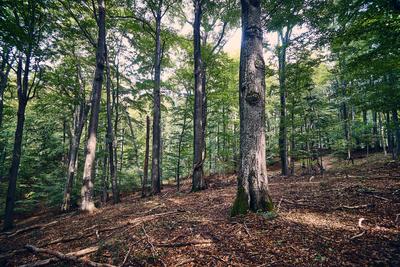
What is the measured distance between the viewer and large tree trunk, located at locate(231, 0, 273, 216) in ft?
15.3

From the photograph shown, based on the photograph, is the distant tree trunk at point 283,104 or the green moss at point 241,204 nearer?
the green moss at point 241,204

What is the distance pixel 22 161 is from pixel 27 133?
10.3 ft

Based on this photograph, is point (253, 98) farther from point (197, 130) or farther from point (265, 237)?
point (197, 130)

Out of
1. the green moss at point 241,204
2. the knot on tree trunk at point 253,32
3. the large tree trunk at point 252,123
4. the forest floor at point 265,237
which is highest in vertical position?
the knot on tree trunk at point 253,32

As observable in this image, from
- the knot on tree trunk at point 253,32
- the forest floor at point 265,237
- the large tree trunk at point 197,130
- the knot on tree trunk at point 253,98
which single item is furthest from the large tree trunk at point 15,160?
the knot on tree trunk at point 253,98

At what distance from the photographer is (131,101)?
17297 mm

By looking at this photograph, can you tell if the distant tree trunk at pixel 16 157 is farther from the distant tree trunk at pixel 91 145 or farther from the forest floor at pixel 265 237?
the forest floor at pixel 265 237

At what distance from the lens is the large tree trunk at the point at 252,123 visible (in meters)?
4.68

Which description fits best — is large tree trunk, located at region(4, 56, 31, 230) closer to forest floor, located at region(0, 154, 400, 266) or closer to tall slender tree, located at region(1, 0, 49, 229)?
tall slender tree, located at region(1, 0, 49, 229)

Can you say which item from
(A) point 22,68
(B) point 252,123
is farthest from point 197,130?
(A) point 22,68

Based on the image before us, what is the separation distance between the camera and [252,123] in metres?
4.77

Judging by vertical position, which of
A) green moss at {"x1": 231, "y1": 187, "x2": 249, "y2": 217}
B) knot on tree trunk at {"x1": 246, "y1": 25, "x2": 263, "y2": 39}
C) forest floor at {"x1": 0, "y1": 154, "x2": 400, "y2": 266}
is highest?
knot on tree trunk at {"x1": 246, "y1": 25, "x2": 263, "y2": 39}

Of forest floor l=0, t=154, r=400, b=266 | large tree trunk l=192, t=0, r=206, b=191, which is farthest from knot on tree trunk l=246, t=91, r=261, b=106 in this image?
large tree trunk l=192, t=0, r=206, b=191

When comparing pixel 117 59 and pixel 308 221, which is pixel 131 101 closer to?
pixel 117 59
